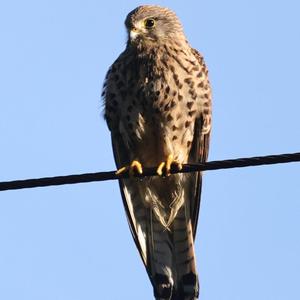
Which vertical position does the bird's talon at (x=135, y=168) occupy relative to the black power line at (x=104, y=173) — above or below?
below

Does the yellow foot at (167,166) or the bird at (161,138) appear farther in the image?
the bird at (161,138)

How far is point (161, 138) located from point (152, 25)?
111cm

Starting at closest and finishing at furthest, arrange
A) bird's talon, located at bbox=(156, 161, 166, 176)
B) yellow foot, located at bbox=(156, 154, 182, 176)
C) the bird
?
bird's talon, located at bbox=(156, 161, 166, 176) < yellow foot, located at bbox=(156, 154, 182, 176) < the bird

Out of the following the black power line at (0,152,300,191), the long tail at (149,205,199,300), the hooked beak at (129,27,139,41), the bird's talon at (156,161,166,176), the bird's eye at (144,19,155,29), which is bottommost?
the long tail at (149,205,199,300)

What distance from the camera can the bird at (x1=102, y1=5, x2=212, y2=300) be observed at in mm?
6773

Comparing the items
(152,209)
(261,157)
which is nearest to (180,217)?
(152,209)

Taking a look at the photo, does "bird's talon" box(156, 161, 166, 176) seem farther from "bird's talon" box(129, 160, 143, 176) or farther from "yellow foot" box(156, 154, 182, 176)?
"bird's talon" box(129, 160, 143, 176)

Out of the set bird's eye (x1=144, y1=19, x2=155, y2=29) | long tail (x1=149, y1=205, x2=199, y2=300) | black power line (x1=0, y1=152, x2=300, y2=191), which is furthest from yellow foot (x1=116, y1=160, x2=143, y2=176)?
black power line (x1=0, y1=152, x2=300, y2=191)

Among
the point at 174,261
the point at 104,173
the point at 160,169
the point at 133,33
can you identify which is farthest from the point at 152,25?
the point at 104,173

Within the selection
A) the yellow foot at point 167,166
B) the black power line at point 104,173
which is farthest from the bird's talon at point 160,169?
the black power line at point 104,173

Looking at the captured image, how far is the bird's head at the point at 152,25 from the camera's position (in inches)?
285

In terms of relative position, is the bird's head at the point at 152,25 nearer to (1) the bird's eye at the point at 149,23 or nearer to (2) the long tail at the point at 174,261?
(1) the bird's eye at the point at 149,23

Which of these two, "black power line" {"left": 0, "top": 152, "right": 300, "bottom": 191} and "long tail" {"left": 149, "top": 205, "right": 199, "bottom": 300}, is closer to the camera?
"black power line" {"left": 0, "top": 152, "right": 300, "bottom": 191}

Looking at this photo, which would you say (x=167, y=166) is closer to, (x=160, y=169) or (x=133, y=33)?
(x=160, y=169)
